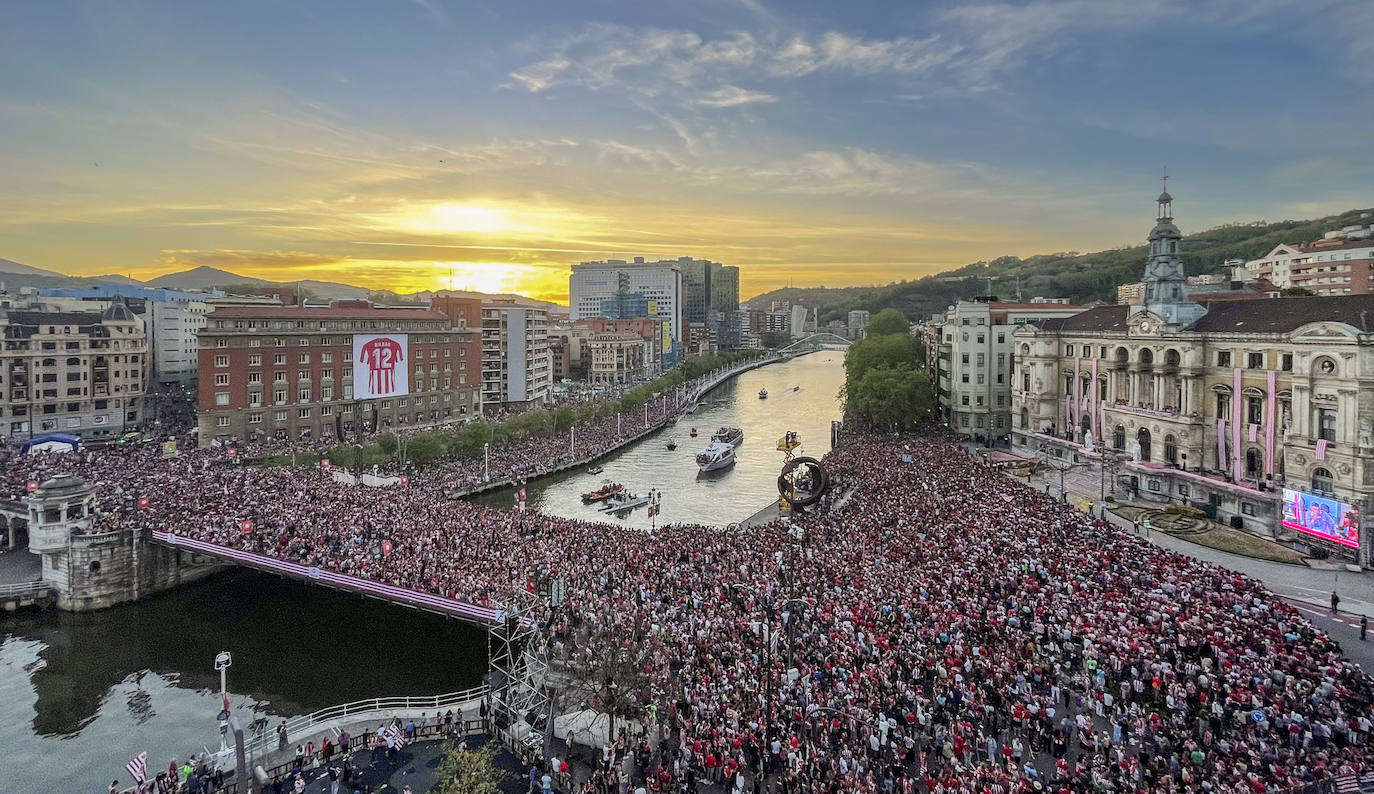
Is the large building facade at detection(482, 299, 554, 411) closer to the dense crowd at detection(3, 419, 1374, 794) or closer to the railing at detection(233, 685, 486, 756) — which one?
the dense crowd at detection(3, 419, 1374, 794)

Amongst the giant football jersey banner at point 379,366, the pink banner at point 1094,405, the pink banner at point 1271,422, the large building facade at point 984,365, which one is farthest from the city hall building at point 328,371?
the pink banner at point 1271,422

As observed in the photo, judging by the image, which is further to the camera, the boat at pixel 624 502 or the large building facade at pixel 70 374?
the large building facade at pixel 70 374

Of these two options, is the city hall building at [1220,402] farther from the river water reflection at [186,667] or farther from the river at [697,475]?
the river water reflection at [186,667]

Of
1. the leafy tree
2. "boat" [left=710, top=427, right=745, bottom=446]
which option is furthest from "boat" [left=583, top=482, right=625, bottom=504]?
the leafy tree

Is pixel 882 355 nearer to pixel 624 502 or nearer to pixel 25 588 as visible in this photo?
pixel 624 502

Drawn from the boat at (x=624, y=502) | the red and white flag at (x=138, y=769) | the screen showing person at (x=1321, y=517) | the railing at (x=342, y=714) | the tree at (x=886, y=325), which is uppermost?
the tree at (x=886, y=325)

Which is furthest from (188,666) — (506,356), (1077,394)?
(506,356)

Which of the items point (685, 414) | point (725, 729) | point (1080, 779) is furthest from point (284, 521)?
point (685, 414)

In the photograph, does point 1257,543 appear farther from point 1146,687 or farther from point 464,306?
point 464,306
